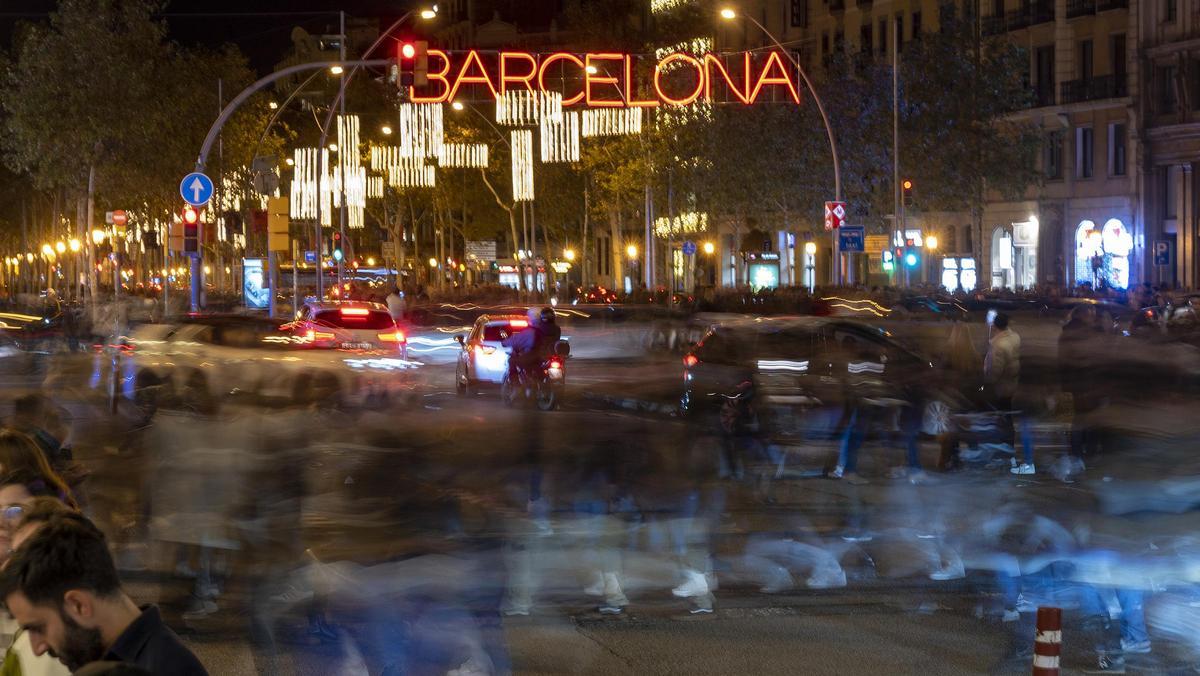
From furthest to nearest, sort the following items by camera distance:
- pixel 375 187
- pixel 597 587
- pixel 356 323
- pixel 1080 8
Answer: pixel 375 187, pixel 1080 8, pixel 356 323, pixel 597 587

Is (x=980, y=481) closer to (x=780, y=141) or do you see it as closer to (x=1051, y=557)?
(x=1051, y=557)

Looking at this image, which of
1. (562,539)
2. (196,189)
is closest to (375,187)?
(196,189)

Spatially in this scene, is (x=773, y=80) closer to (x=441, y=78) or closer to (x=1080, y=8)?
(x=441, y=78)

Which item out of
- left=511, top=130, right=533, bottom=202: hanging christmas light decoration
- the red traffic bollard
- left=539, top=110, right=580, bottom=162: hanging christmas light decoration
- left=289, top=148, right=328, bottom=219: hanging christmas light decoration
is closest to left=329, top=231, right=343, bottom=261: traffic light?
left=289, top=148, right=328, bottom=219: hanging christmas light decoration

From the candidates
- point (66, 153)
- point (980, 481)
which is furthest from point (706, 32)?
point (980, 481)

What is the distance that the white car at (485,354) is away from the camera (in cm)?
2678

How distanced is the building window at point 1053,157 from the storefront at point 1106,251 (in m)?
3.06

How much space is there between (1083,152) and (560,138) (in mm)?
24079

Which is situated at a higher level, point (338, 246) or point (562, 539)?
point (338, 246)

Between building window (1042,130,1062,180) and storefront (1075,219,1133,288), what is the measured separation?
306cm

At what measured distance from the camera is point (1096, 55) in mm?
59406

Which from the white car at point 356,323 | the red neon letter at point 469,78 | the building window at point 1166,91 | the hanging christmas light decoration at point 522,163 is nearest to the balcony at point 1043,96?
the building window at point 1166,91

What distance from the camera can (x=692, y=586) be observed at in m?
10.4

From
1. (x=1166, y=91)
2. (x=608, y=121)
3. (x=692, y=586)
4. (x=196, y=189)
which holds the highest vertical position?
(x=1166, y=91)
